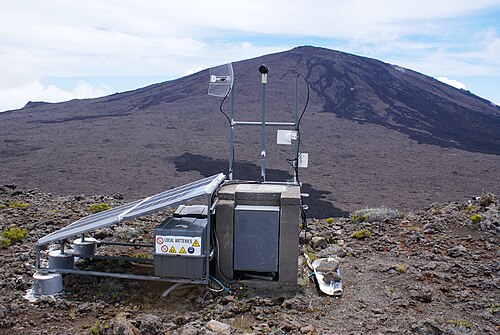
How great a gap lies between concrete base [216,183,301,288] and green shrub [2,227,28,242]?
3.73 meters

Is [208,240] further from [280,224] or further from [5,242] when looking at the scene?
[5,242]

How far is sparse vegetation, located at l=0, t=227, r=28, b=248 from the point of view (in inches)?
301

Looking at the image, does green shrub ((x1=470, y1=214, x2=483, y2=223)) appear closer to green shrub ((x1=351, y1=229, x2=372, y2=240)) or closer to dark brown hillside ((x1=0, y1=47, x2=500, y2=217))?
green shrub ((x1=351, y1=229, x2=372, y2=240))

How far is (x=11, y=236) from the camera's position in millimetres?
7934

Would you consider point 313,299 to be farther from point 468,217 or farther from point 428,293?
point 468,217

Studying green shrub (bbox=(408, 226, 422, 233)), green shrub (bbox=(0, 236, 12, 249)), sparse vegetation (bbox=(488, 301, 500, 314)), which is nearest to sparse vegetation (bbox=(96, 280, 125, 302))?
green shrub (bbox=(0, 236, 12, 249))

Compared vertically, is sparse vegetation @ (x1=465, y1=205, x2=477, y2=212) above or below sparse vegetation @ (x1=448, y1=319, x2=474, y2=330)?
above

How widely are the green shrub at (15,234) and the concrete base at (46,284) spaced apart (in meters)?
2.38

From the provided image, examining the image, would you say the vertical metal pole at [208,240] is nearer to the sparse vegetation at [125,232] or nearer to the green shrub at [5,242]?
the sparse vegetation at [125,232]

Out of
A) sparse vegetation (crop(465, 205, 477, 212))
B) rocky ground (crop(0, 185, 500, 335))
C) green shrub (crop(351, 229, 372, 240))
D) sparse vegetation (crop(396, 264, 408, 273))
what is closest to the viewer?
rocky ground (crop(0, 185, 500, 335))

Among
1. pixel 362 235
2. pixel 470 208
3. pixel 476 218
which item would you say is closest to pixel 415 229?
pixel 362 235

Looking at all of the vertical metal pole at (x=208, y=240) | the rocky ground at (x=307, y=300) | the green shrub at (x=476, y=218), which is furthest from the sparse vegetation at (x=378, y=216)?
the vertical metal pole at (x=208, y=240)

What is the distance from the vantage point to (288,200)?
242 inches

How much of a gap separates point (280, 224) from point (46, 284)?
2.84m
